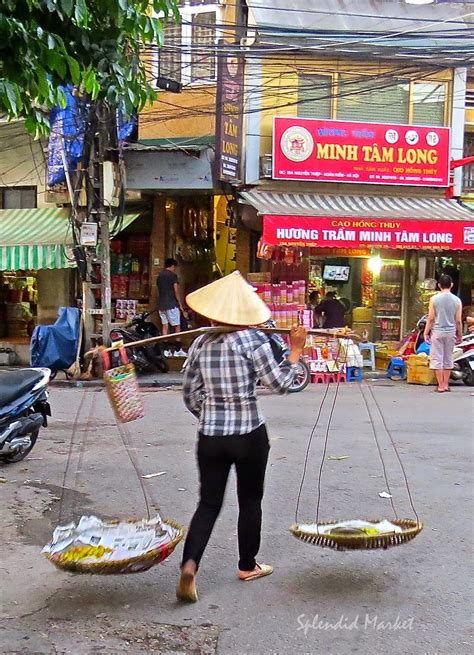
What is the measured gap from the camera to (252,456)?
390cm

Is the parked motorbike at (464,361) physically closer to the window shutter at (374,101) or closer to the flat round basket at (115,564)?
the window shutter at (374,101)

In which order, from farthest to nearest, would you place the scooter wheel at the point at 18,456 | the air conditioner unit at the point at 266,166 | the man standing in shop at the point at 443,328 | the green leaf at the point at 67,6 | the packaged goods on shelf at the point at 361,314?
the packaged goods on shelf at the point at 361,314 < the air conditioner unit at the point at 266,166 < the man standing in shop at the point at 443,328 < the scooter wheel at the point at 18,456 < the green leaf at the point at 67,6

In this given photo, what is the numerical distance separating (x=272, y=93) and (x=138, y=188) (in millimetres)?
3319

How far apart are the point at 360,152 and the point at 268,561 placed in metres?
11.1

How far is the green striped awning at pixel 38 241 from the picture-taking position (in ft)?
44.1

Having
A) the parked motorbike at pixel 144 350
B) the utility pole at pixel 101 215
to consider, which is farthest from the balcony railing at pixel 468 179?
the utility pole at pixel 101 215

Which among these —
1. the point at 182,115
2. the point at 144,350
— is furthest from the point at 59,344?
the point at 182,115

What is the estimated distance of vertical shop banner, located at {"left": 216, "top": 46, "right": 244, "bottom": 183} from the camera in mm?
12922

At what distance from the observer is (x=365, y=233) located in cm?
1307

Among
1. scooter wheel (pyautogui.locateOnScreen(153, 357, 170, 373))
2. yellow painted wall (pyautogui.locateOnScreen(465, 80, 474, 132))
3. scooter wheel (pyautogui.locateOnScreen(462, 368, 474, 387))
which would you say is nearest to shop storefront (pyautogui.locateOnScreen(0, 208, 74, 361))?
scooter wheel (pyautogui.locateOnScreen(153, 357, 170, 373))

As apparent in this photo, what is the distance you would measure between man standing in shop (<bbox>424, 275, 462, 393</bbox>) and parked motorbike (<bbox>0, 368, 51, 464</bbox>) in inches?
266

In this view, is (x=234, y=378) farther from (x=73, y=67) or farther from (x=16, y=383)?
(x=16, y=383)

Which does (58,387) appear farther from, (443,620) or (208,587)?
(443,620)

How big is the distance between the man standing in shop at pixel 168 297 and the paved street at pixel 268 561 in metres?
5.87
